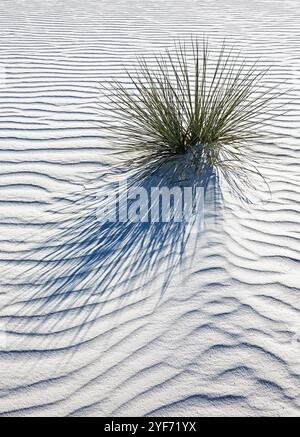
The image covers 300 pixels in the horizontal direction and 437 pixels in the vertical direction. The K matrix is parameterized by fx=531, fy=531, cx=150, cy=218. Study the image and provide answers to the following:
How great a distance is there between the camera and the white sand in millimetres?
1962

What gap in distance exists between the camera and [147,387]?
6.48ft

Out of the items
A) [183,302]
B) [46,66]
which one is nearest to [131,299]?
[183,302]

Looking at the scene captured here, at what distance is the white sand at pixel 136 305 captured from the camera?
1.96 metres

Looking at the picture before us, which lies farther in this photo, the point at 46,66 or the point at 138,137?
the point at 46,66

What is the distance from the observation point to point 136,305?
2324 mm

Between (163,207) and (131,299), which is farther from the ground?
(163,207)

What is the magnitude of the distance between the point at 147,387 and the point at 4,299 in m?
0.82

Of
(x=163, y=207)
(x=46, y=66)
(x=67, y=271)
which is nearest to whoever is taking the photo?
(x=67, y=271)
